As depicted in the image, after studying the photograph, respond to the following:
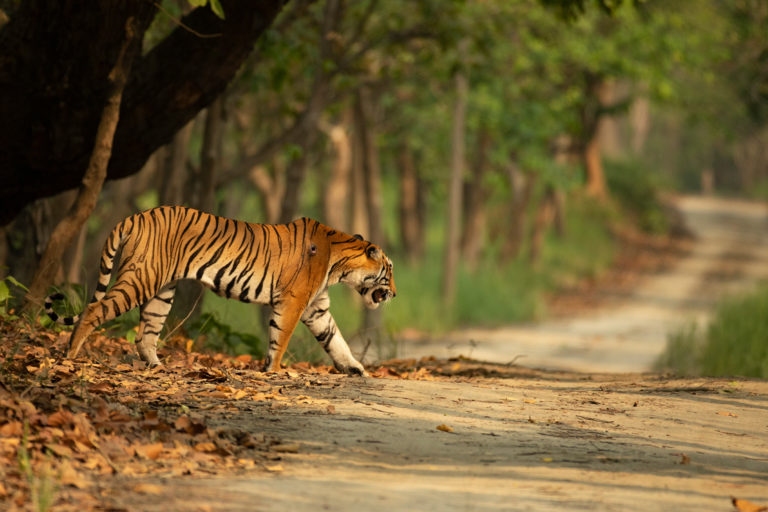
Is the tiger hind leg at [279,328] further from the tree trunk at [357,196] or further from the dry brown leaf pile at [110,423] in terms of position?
the tree trunk at [357,196]

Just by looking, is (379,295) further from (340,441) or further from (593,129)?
(593,129)

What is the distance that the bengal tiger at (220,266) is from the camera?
8.00 metres

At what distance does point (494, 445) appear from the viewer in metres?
6.62

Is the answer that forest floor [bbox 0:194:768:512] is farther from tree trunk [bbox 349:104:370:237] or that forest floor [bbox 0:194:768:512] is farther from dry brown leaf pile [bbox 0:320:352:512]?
tree trunk [bbox 349:104:370:237]

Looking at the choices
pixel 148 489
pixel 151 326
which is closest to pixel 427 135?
pixel 151 326

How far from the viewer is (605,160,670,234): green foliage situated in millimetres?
41656

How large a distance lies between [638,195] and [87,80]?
35798 mm

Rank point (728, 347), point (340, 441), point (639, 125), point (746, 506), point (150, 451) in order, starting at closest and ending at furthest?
point (746, 506), point (150, 451), point (340, 441), point (728, 347), point (639, 125)

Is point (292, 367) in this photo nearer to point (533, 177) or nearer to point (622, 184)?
point (533, 177)

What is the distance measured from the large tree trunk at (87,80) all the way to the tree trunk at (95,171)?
0.10 metres

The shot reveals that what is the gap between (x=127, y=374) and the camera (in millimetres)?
7777

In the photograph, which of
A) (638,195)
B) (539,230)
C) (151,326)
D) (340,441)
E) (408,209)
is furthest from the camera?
(638,195)

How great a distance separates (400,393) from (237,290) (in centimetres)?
140

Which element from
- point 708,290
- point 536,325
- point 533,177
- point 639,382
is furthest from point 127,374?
point 708,290
